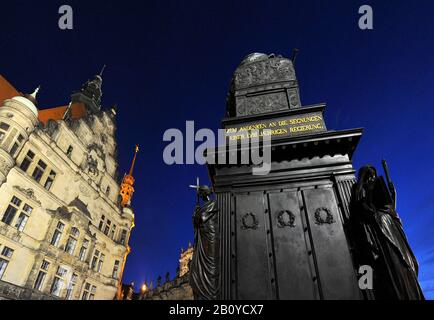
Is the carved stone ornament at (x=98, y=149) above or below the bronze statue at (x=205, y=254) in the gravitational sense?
above

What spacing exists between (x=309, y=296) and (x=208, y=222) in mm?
3115

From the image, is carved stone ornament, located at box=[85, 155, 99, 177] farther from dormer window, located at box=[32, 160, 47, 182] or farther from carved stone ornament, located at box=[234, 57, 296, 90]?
carved stone ornament, located at box=[234, 57, 296, 90]

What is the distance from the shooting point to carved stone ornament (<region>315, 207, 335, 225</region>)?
6097 millimetres

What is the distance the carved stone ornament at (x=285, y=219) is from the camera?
20.7 ft

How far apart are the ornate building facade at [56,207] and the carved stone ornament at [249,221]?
22.2m

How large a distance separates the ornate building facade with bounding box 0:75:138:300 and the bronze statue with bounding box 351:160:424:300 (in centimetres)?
2507

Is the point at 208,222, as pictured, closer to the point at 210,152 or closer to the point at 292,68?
the point at 210,152

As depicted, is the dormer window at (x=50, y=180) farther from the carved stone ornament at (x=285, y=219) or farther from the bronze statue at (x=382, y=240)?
the bronze statue at (x=382, y=240)

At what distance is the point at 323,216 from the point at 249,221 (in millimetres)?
2036

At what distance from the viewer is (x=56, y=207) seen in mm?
23766

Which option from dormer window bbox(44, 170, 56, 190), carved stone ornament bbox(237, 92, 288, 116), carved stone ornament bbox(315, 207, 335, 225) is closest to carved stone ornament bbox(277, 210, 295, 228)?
carved stone ornament bbox(315, 207, 335, 225)

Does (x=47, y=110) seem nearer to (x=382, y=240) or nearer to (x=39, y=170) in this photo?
(x=39, y=170)

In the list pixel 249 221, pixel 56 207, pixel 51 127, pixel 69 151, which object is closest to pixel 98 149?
pixel 69 151

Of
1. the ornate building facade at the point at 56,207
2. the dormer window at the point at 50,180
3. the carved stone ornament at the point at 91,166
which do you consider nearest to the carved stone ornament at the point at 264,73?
the ornate building facade at the point at 56,207
